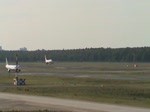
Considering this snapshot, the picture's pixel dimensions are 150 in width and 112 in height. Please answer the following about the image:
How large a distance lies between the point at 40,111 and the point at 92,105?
443cm

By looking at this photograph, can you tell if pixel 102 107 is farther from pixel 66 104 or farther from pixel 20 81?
pixel 20 81

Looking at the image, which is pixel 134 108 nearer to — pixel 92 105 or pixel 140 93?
pixel 92 105

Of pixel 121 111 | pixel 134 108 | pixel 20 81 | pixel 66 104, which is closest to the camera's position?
pixel 121 111

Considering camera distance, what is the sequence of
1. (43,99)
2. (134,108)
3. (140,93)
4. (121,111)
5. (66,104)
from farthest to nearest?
(140,93), (43,99), (66,104), (134,108), (121,111)

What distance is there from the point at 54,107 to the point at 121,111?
5007mm

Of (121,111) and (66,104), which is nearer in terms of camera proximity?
(121,111)

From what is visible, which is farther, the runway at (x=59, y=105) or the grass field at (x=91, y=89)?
the grass field at (x=91, y=89)

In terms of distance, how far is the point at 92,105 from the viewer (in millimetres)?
31609

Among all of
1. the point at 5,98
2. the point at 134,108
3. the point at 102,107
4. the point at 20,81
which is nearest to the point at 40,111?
the point at 102,107

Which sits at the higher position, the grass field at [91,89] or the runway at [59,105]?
the runway at [59,105]

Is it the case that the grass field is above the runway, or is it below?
below

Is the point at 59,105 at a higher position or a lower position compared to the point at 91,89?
higher

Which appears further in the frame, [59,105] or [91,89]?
[91,89]

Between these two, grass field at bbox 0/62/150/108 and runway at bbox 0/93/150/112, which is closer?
runway at bbox 0/93/150/112
